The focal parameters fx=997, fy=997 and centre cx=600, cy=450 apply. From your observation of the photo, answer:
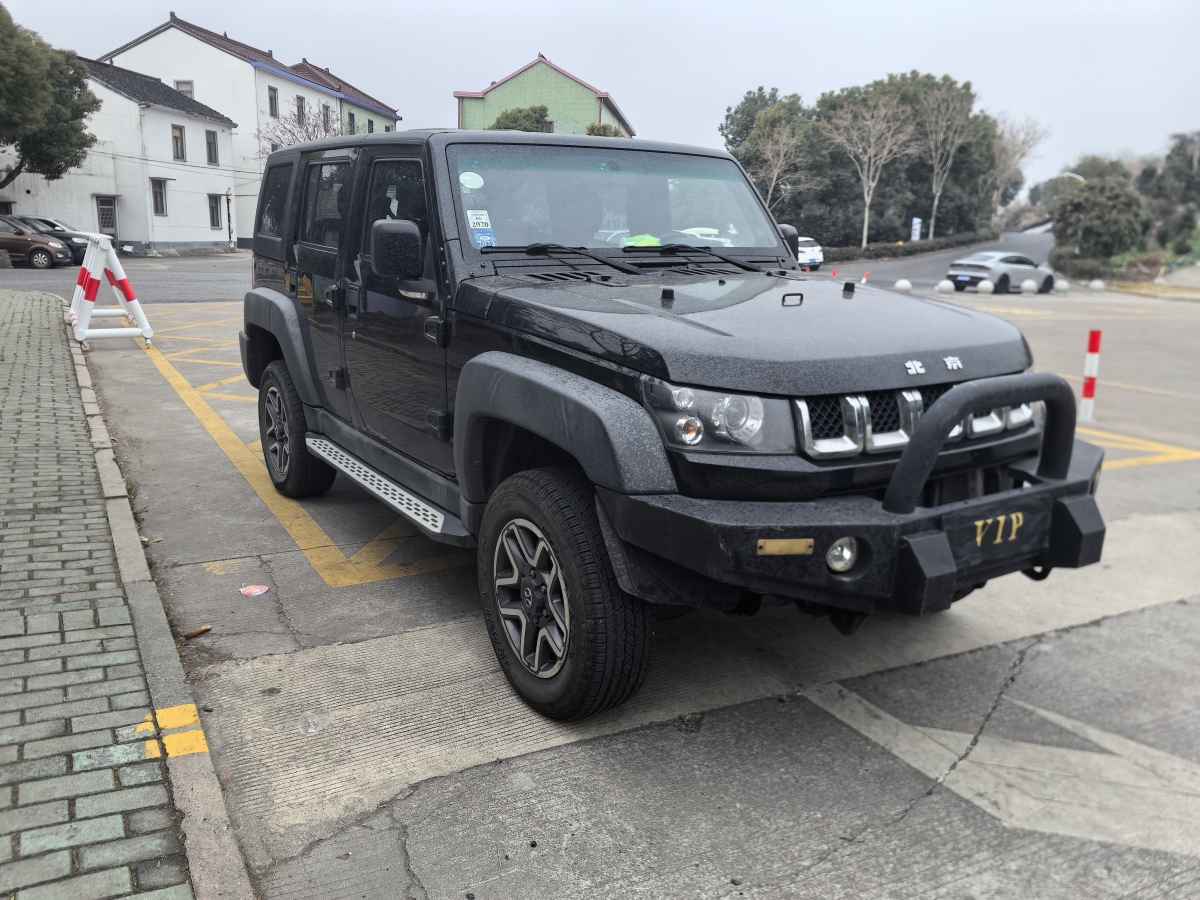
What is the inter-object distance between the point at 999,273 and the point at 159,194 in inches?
1435

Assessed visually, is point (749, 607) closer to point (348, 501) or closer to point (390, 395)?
point (390, 395)

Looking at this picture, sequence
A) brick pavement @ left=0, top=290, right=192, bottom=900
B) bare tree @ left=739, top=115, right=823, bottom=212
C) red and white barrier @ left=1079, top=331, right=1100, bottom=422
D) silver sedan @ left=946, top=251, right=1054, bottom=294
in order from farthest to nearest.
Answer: bare tree @ left=739, top=115, right=823, bottom=212 → silver sedan @ left=946, top=251, right=1054, bottom=294 → red and white barrier @ left=1079, top=331, right=1100, bottom=422 → brick pavement @ left=0, top=290, right=192, bottom=900

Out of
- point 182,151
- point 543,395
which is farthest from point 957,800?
point 182,151

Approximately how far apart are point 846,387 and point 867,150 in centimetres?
5388

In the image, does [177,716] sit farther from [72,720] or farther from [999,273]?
[999,273]

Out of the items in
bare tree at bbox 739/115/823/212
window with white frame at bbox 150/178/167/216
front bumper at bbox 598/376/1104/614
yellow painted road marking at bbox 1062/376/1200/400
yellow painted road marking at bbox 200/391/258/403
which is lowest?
yellow painted road marking at bbox 200/391/258/403

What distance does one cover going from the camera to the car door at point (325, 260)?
4.93m

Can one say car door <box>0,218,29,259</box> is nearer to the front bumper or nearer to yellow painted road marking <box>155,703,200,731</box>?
yellow painted road marking <box>155,703,200,731</box>

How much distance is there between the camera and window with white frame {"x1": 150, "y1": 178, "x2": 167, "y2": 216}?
45344 mm

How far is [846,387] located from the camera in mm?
2971

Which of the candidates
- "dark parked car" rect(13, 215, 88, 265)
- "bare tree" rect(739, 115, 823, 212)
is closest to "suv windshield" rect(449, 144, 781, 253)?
"dark parked car" rect(13, 215, 88, 265)

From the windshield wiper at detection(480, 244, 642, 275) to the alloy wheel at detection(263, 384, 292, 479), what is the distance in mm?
2369

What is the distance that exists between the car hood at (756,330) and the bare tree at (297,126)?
5231cm

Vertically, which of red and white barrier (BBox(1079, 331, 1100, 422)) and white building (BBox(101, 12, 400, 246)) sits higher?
white building (BBox(101, 12, 400, 246))
